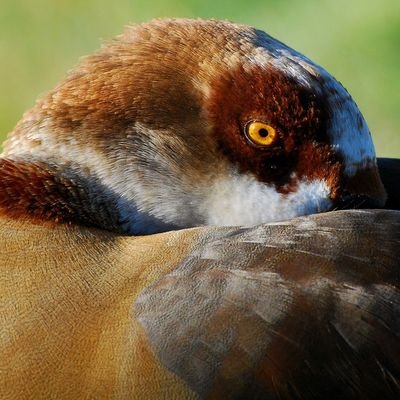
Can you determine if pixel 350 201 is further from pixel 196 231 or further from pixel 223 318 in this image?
pixel 223 318

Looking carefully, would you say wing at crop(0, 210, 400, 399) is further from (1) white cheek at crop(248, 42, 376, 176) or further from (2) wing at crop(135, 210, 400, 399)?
(1) white cheek at crop(248, 42, 376, 176)

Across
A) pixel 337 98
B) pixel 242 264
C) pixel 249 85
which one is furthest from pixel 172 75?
pixel 242 264

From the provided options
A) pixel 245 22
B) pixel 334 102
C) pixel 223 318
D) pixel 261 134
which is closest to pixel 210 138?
pixel 261 134

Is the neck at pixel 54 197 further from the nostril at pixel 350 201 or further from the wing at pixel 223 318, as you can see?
the nostril at pixel 350 201

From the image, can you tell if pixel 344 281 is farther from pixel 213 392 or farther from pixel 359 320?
pixel 213 392

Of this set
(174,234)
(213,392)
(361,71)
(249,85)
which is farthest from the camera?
(361,71)

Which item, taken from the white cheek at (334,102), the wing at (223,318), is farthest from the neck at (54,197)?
the white cheek at (334,102)
